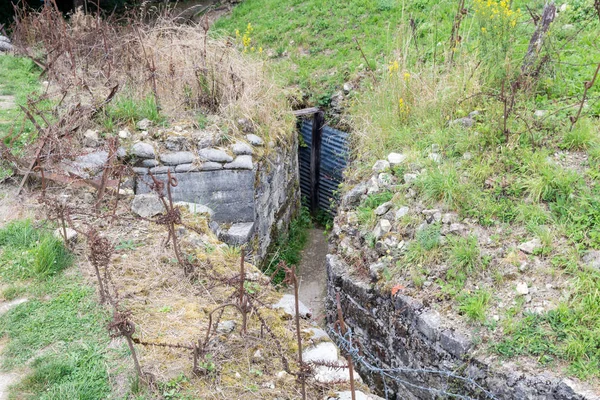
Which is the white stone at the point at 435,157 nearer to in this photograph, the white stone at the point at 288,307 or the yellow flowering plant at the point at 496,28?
the yellow flowering plant at the point at 496,28

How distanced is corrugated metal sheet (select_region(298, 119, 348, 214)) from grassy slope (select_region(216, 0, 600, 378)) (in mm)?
526

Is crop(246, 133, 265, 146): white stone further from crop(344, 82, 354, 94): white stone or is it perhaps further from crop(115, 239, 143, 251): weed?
crop(115, 239, 143, 251): weed

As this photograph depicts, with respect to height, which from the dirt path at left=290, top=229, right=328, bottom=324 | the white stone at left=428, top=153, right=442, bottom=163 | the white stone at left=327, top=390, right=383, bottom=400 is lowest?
the dirt path at left=290, top=229, right=328, bottom=324

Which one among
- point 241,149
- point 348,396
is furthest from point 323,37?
point 348,396

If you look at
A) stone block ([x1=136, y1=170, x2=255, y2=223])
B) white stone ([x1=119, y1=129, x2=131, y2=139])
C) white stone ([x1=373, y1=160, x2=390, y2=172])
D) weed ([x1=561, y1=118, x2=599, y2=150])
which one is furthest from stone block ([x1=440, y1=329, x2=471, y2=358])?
white stone ([x1=119, y1=129, x2=131, y2=139])

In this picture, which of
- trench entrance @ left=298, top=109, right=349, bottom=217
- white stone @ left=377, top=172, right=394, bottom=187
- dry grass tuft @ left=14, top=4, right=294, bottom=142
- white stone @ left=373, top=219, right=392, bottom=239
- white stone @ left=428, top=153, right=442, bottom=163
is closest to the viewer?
white stone @ left=373, top=219, right=392, bottom=239

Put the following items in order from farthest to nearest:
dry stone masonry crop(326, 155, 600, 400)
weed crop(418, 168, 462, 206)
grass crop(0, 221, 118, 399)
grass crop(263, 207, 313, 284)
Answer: grass crop(263, 207, 313, 284) < weed crop(418, 168, 462, 206) < dry stone masonry crop(326, 155, 600, 400) < grass crop(0, 221, 118, 399)

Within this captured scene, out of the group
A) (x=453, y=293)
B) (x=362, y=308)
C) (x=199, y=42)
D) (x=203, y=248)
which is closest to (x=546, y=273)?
(x=453, y=293)

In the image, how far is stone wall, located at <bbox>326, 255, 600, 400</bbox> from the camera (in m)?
3.43

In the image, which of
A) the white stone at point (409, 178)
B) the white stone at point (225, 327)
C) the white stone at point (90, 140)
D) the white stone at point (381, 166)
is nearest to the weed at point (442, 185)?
the white stone at point (409, 178)

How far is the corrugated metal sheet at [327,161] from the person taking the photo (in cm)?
772

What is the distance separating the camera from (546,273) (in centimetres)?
400

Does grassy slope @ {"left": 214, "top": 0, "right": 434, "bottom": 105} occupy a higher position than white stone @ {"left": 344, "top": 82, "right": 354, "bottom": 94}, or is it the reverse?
grassy slope @ {"left": 214, "top": 0, "right": 434, "bottom": 105}

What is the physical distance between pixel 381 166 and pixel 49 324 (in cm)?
357
